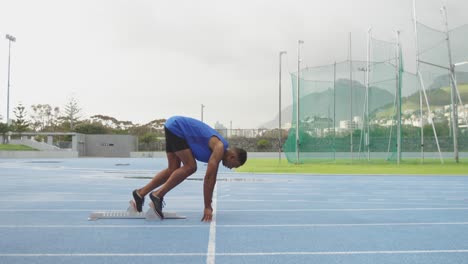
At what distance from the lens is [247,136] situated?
50406 mm

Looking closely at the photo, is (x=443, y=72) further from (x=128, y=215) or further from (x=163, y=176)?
(x=128, y=215)

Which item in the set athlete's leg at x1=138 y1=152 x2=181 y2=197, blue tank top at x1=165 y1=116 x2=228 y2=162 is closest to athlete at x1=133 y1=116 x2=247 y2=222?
blue tank top at x1=165 y1=116 x2=228 y2=162

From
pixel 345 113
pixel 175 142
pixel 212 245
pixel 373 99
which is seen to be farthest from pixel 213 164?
pixel 373 99

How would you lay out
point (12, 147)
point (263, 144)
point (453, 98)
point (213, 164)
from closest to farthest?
point (213, 164) → point (453, 98) → point (12, 147) → point (263, 144)

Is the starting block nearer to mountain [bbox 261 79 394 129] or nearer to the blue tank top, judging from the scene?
the blue tank top

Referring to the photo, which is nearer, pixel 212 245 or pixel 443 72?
pixel 212 245

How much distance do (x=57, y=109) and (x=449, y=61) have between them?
236 ft

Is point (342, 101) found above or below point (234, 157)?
above

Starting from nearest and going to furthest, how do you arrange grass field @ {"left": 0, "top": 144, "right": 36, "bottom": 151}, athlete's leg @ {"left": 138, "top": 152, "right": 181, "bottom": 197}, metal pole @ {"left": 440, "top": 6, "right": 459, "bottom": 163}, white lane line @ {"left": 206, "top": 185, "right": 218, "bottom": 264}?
white lane line @ {"left": 206, "top": 185, "right": 218, "bottom": 264}
athlete's leg @ {"left": 138, "top": 152, "right": 181, "bottom": 197}
metal pole @ {"left": 440, "top": 6, "right": 459, "bottom": 163}
grass field @ {"left": 0, "top": 144, "right": 36, "bottom": 151}

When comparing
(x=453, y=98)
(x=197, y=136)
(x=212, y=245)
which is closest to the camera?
(x=212, y=245)

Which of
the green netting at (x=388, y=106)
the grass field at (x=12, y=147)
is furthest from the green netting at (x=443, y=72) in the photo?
the grass field at (x=12, y=147)

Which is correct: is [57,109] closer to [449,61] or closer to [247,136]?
[247,136]

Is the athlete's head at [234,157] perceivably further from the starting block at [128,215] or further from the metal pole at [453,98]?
the metal pole at [453,98]

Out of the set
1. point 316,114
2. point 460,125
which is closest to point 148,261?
point 316,114
